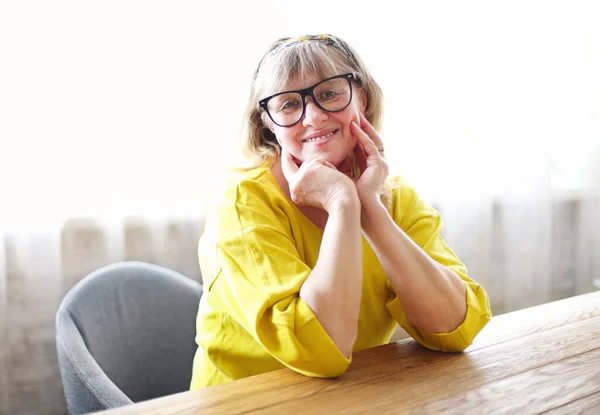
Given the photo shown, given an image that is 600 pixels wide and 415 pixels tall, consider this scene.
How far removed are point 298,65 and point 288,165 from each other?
213mm

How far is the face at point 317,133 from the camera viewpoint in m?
1.35

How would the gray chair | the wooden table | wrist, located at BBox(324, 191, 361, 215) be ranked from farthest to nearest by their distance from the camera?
the gray chair, wrist, located at BBox(324, 191, 361, 215), the wooden table

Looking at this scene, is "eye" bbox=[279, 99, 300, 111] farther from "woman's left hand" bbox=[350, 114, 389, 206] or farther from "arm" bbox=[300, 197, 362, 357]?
"arm" bbox=[300, 197, 362, 357]

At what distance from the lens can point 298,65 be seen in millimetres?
1350

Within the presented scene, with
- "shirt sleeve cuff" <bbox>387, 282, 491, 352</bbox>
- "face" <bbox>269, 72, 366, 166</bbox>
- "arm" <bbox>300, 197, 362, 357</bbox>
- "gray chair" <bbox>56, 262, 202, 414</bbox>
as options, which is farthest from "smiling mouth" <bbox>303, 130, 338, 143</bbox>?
"gray chair" <bbox>56, 262, 202, 414</bbox>

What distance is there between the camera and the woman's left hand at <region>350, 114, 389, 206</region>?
1.31m

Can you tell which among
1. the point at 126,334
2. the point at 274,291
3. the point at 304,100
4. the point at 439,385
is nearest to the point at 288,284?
the point at 274,291

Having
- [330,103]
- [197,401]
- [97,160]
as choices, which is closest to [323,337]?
[197,401]

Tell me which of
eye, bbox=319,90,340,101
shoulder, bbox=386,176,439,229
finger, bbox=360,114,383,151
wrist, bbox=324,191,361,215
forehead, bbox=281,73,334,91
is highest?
forehead, bbox=281,73,334,91

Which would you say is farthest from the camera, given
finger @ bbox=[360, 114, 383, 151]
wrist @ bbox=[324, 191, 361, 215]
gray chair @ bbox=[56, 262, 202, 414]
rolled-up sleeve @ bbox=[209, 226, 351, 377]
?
finger @ bbox=[360, 114, 383, 151]

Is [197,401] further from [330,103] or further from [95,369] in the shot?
[330,103]

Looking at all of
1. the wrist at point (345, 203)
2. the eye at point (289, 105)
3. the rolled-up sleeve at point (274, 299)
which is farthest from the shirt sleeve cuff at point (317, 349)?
the eye at point (289, 105)

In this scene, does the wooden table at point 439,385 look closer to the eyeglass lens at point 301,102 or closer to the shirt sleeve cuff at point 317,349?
the shirt sleeve cuff at point 317,349

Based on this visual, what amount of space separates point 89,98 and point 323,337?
1.10 metres
